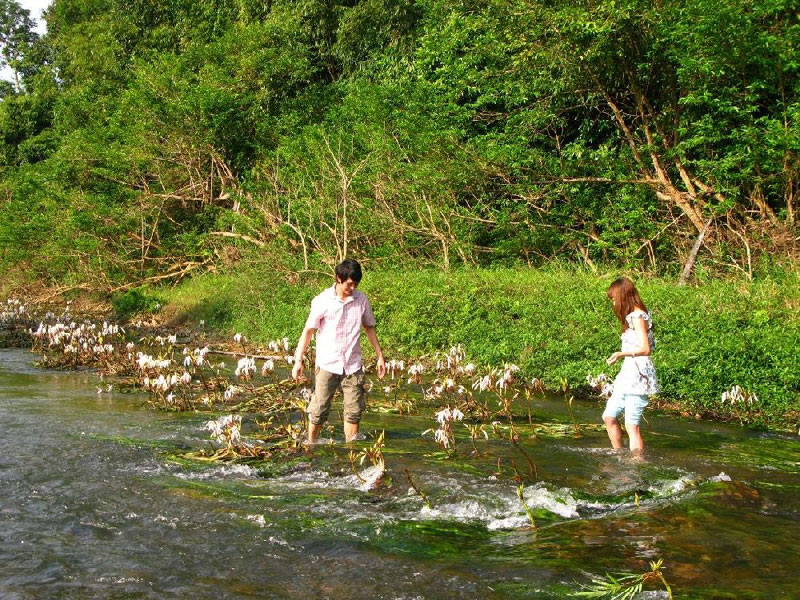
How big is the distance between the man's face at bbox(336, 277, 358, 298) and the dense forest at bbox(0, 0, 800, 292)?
392 inches

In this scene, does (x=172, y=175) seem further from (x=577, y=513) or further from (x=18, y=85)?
(x=18, y=85)

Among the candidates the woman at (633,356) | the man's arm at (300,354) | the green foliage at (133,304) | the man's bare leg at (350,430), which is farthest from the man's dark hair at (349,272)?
the green foliage at (133,304)

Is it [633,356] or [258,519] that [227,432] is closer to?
[258,519]

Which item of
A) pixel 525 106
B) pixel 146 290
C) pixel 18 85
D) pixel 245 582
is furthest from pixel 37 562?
pixel 18 85

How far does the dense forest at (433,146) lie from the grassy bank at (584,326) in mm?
2454

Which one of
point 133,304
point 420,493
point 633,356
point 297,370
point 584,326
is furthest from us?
point 133,304

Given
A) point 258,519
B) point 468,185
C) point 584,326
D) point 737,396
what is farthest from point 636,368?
point 468,185

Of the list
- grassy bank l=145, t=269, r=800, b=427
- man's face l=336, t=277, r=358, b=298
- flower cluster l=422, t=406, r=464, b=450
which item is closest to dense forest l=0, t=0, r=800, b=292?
grassy bank l=145, t=269, r=800, b=427

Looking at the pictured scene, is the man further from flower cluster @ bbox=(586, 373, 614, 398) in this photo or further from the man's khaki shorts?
flower cluster @ bbox=(586, 373, 614, 398)

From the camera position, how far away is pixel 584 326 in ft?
42.9

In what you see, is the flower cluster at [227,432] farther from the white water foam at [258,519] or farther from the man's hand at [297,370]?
the white water foam at [258,519]

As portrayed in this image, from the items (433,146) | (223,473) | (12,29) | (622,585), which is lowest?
(622,585)

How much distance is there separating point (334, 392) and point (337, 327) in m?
0.67

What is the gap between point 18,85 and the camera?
5703 cm
